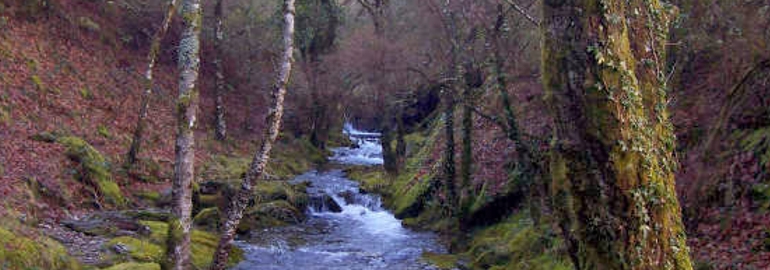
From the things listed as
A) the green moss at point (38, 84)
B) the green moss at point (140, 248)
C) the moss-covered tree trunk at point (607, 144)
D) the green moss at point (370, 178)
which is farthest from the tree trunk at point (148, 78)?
the moss-covered tree trunk at point (607, 144)

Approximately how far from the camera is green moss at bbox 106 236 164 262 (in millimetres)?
11031

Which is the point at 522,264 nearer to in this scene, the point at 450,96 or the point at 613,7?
the point at 450,96

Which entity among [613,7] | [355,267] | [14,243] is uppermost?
[613,7]

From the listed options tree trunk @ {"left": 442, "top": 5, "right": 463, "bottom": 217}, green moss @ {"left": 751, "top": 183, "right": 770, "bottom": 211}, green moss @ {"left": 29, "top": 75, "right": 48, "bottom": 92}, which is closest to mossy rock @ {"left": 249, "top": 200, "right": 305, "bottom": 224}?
tree trunk @ {"left": 442, "top": 5, "right": 463, "bottom": 217}

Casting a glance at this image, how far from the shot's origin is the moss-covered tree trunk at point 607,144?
448 centimetres

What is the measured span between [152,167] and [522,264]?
11569 mm

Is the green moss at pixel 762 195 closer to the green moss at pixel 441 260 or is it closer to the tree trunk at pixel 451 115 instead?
the green moss at pixel 441 260

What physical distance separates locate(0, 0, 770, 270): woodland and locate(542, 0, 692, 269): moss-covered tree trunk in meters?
0.01

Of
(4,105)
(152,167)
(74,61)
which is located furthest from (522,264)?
(74,61)

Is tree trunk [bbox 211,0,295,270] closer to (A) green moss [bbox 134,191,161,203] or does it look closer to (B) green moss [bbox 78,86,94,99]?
(A) green moss [bbox 134,191,161,203]

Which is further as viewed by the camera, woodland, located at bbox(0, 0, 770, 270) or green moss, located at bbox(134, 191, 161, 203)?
green moss, located at bbox(134, 191, 161, 203)

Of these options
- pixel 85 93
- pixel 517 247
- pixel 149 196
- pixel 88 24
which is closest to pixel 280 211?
pixel 149 196

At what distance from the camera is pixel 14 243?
8.55m

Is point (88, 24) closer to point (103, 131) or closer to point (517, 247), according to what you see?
point (103, 131)
